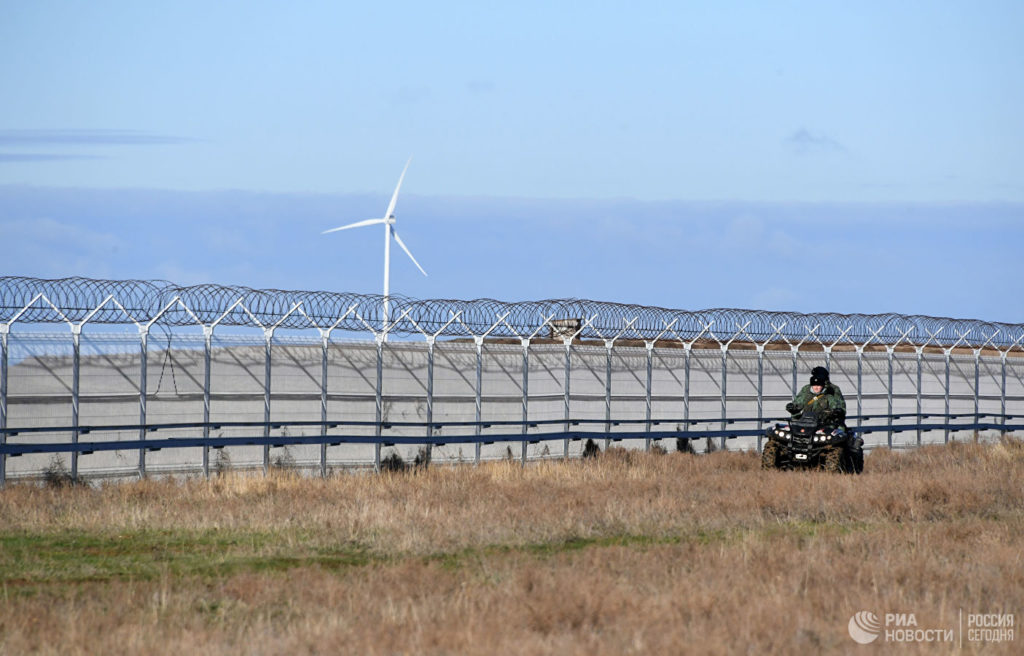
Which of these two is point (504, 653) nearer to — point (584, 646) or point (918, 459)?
point (584, 646)

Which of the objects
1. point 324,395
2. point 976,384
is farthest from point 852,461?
point 976,384

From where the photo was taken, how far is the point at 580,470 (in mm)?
24094

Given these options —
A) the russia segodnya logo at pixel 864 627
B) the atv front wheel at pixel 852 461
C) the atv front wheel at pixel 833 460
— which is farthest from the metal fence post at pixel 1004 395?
the russia segodnya logo at pixel 864 627

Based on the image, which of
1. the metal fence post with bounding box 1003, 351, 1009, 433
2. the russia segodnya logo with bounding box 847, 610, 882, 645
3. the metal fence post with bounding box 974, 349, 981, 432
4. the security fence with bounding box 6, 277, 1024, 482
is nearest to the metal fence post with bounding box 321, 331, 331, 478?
the security fence with bounding box 6, 277, 1024, 482

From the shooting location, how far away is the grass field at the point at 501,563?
9.57 metres

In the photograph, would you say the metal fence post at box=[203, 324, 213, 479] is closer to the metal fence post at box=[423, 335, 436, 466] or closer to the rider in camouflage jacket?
the metal fence post at box=[423, 335, 436, 466]

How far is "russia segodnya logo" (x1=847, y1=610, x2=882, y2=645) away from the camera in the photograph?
31.7ft

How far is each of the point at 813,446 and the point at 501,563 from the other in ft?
40.0

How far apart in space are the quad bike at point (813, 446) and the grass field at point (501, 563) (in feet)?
5.03

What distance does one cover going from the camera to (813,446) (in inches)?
931

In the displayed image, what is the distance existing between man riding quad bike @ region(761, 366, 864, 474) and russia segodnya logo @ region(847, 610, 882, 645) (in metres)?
12.9

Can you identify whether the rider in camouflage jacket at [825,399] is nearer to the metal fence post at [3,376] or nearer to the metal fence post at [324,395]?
the metal fence post at [324,395]

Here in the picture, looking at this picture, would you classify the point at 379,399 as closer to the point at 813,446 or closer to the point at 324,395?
the point at 324,395

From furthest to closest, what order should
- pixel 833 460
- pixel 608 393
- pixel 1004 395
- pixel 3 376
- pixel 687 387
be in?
pixel 1004 395 → pixel 687 387 → pixel 608 393 → pixel 833 460 → pixel 3 376
